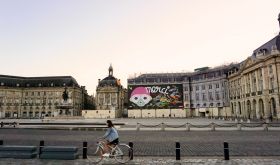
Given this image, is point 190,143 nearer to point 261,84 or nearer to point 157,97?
point 261,84

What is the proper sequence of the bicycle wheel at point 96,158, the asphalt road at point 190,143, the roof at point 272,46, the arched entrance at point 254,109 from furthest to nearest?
the arched entrance at point 254,109, the roof at point 272,46, the asphalt road at point 190,143, the bicycle wheel at point 96,158

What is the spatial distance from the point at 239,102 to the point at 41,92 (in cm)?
9282

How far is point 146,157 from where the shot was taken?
42.2 feet

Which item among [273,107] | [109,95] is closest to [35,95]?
[109,95]

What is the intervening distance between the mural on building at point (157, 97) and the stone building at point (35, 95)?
112ft

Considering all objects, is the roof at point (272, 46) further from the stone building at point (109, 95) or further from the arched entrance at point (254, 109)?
the stone building at point (109, 95)

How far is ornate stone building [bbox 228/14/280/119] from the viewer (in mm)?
57469

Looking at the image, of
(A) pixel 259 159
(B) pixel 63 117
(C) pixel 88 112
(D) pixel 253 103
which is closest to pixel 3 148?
(A) pixel 259 159

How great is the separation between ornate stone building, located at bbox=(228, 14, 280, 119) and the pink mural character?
39.8m

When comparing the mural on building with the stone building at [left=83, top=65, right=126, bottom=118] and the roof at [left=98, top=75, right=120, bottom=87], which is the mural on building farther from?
the roof at [left=98, top=75, right=120, bottom=87]

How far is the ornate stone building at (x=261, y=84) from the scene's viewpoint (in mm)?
57469

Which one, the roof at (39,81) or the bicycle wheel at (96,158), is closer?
the bicycle wheel at (96,158)

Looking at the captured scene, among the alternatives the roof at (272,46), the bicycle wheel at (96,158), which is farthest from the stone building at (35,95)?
the bicycle wheel at (96,158)

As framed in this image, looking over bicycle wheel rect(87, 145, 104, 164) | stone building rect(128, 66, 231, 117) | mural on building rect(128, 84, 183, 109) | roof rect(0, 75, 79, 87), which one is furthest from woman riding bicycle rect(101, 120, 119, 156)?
roof rect(0, 75, 79, 87)
